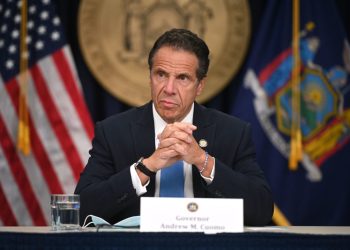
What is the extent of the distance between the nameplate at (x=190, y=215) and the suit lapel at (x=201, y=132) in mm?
792

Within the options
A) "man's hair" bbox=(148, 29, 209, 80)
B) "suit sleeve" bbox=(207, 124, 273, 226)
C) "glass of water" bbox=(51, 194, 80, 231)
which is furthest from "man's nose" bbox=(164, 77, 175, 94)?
"glass of water" bbox=(51, 194, 80, 231)

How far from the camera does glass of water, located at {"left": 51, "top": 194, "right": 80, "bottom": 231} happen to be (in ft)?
7.95

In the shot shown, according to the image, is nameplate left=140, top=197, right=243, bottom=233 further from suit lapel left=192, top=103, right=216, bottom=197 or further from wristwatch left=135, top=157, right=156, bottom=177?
suit lapel left=192, top=103, right=216, bottom=197

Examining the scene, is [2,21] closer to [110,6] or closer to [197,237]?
[110,6]

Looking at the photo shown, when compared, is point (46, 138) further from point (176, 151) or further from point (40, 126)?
point (176, 151)

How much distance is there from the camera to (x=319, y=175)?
538 cm

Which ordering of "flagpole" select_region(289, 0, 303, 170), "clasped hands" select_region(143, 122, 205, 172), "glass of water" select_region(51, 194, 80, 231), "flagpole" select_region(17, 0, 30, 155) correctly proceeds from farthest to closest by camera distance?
1. "flagpole" select_region(289, 0, 303, 170)
2. "flagpole" select_region(17, 0, 30, 155)
3. "clasped hands" select_region(143, 122, 205, 172)
4. "glass of water" select_region(51, 194, 80, 231)

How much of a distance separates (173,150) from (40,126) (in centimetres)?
260

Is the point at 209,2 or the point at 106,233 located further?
the point at 209,2

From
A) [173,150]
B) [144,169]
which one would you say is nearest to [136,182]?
[144,169]

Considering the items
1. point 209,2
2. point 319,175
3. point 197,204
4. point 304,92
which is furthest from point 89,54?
point 197,204

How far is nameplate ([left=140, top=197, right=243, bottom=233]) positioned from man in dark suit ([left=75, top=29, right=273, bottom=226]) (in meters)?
0.54

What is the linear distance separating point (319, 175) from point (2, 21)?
2748 mm

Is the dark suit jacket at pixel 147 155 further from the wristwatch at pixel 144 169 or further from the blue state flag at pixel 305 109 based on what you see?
the blue state flag at pixel 305 109
